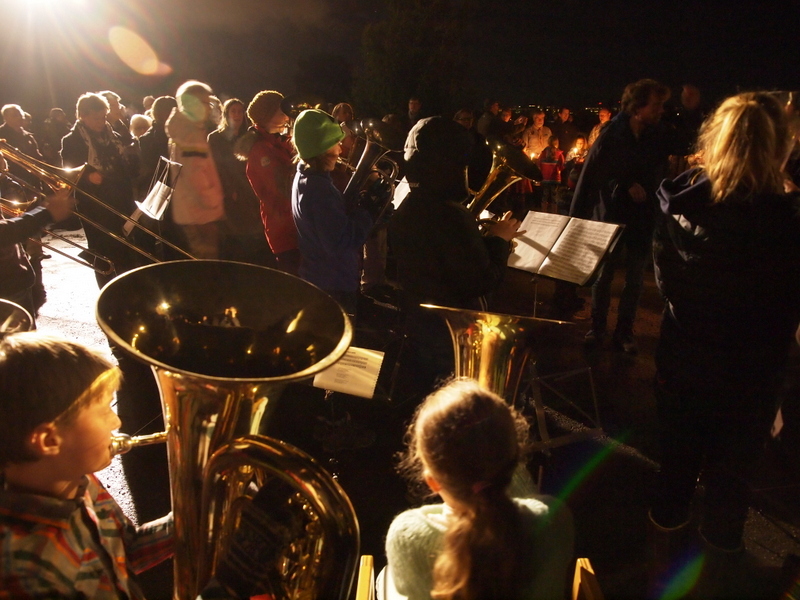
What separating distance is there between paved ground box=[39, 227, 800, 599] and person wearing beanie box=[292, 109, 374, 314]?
0.80 metres

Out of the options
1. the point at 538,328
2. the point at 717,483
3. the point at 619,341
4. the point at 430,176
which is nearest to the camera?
the point at 538,328

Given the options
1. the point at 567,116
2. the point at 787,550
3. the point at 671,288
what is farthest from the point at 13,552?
the point at 567,116

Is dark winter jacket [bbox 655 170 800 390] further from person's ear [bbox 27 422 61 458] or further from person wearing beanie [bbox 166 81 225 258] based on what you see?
person wearing beanie [bbox 166 81 225 258]

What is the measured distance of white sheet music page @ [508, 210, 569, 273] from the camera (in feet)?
9.32

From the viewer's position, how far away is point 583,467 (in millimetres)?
2729

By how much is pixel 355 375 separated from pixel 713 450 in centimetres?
142

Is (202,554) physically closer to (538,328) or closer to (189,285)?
(189,285)

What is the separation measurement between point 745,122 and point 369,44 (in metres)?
15.7

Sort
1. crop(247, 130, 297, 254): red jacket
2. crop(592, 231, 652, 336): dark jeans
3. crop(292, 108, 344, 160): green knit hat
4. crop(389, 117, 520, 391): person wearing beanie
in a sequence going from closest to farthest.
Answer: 1. crop(389, 117, 520, 391): person wearing beanie
2. crop(292, 108, 344, 160): green knit hat
3. crop(247, 130, 297, 254): red jacket
4. crop(592, 231, 652, 336): dark jeans

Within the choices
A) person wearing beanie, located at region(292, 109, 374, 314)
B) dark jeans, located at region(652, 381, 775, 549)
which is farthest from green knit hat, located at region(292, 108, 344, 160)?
dark jeans, located at region(652, 381, 775, 549)

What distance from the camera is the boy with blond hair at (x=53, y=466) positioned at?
38.8 inches

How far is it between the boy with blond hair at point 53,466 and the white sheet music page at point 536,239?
2.27m

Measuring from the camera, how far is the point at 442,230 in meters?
2.14

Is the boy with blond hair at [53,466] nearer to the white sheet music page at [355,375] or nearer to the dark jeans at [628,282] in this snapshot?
the white sheet music page at [355,375]
